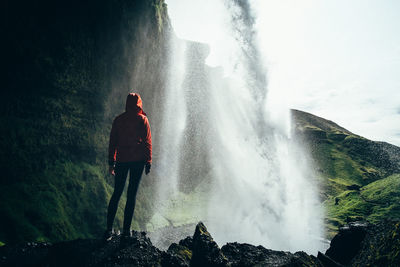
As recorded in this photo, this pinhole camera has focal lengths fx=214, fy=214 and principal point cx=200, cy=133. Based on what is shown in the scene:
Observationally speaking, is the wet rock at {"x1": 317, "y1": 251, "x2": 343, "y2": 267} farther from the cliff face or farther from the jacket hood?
the cliff face

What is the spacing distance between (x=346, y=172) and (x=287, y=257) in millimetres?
53376

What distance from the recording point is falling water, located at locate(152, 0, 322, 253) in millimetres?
14219

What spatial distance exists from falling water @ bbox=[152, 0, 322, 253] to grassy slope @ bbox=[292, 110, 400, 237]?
4039 mm

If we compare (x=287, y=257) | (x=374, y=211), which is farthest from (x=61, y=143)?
(x=374, y=211)

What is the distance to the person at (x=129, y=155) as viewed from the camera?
4.47 m

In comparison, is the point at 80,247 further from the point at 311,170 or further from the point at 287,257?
the point at 311,170

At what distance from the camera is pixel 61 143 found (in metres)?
6.90

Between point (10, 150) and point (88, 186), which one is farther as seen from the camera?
point (88, 186)

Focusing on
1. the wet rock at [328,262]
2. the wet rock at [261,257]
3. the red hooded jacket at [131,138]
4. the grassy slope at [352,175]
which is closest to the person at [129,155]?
the red hooded jacket at [131,138]

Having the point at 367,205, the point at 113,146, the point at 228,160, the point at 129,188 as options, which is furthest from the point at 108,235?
the point at 367,205

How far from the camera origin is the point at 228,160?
23.3 m

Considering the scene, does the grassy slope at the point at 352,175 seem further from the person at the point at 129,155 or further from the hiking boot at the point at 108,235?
the hiking boot at the point at 108,235

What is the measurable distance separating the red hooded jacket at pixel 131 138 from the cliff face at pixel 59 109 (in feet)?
8.66

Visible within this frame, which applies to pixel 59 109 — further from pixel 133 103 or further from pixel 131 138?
pixel 131 138
